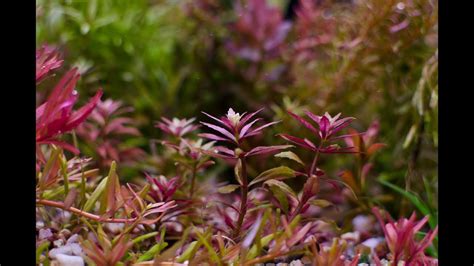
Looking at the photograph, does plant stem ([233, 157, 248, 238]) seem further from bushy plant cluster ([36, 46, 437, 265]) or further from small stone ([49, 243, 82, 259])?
small stone ([49, 243, 82, 259])

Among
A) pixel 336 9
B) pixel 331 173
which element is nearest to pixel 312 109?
pixel 331 173

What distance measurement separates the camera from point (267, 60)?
1694 millimetres

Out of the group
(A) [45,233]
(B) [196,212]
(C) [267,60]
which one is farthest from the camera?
(C) [267,60]

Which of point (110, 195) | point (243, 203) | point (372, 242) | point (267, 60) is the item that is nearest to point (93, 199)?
point (110, 195)

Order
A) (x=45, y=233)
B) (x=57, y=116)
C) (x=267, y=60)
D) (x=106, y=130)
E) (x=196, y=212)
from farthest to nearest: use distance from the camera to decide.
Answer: (x=267, y=60) < (x=106, y=130) < (x=196, y=212) < (x=45, y=233) < (x=57, y=116)

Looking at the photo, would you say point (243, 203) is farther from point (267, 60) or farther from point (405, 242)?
point (267, 60)

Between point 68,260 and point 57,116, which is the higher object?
point 57,116

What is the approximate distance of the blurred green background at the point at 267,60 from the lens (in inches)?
49.5

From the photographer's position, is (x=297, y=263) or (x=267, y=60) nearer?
(x=297, y=263)

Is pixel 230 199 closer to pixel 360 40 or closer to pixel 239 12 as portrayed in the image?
pixel 360 40

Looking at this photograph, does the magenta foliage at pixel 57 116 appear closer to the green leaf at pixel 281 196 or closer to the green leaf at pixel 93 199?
the green leaf at pixel 93 199

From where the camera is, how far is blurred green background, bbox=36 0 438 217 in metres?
1.26

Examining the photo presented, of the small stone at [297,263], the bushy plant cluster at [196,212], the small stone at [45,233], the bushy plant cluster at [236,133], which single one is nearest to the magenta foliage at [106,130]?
the bushy plant cluster at [236,133]

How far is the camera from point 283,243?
1.90ft
